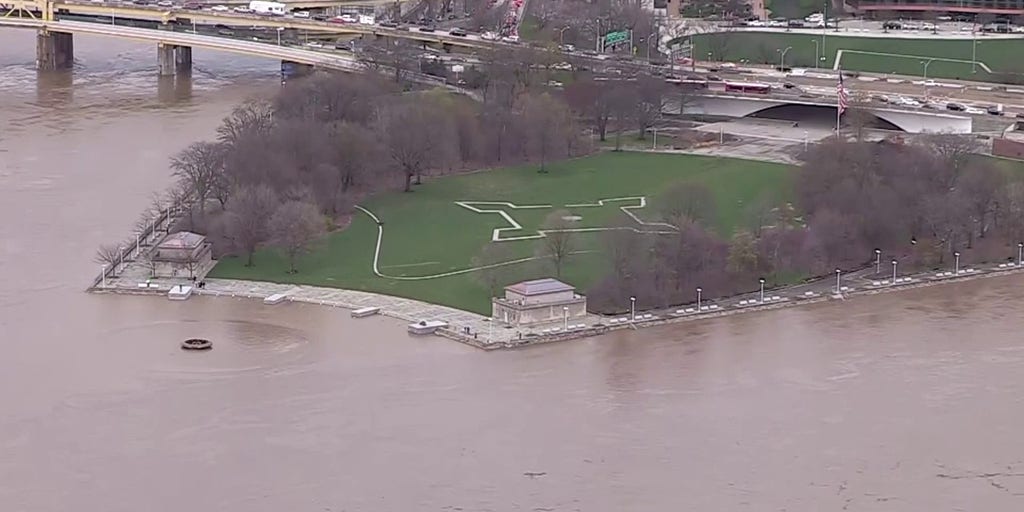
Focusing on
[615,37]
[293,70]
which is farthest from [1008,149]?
[293,70]

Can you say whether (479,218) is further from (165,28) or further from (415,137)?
(165,28)

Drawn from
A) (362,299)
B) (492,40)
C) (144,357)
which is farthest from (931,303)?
(492,40)

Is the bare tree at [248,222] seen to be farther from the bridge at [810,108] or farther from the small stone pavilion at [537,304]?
the bridge at [810,108]

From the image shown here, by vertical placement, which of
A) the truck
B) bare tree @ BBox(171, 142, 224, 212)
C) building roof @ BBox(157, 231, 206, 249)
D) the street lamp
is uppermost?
the truck

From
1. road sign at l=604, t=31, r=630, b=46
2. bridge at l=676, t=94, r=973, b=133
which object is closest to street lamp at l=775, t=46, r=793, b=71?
road sign at l=604, t=31, r=630, b=46

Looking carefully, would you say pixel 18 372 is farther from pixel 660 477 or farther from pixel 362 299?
pixel 660 477

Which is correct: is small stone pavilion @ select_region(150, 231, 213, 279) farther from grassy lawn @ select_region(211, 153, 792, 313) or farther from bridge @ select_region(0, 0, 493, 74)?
bridge @ select_region(0, 0, 493, 74)
